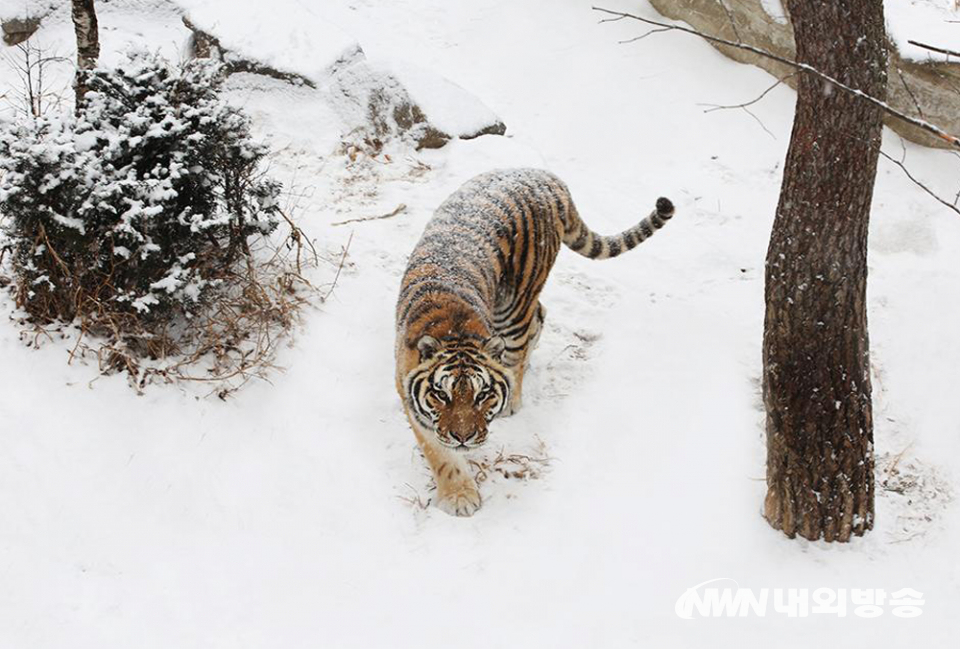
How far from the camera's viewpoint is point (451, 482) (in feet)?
16.0

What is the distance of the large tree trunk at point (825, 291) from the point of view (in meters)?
4.14

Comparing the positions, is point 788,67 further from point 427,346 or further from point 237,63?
point 427,346

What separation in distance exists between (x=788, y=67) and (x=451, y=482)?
570 cm

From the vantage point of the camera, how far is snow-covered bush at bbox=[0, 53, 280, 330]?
510 cm

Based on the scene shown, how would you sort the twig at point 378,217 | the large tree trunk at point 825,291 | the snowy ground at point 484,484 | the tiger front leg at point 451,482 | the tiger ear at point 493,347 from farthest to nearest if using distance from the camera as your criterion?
1. the twig at point 378,217
2. the tiger front leg at point 451,482
3. the tiger ear at point 493,347
4. the snowy ground at point 484,484
5. the large tree trunk at point 825,291

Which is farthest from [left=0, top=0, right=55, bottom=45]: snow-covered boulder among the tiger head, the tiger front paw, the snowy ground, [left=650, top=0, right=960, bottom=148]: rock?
the tiger front paw

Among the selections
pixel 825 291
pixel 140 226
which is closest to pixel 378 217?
pixel 140 226

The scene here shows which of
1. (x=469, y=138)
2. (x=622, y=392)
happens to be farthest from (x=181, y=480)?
(x=469, y=138)

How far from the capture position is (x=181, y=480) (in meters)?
4.85

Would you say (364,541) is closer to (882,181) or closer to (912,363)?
(912,363)

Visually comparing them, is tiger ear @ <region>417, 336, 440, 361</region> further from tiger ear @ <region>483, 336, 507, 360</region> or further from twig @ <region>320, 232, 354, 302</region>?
twig @ <region>320, 232, 354, 302</region>

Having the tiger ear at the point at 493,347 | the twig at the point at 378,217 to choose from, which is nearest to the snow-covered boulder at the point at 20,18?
the twig at the point at 378,217

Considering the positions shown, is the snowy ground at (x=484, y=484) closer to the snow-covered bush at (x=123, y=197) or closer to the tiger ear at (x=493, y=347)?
the snow-covered bush at (x=123, y=197)

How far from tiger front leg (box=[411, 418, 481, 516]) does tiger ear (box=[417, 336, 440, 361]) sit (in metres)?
0.41
